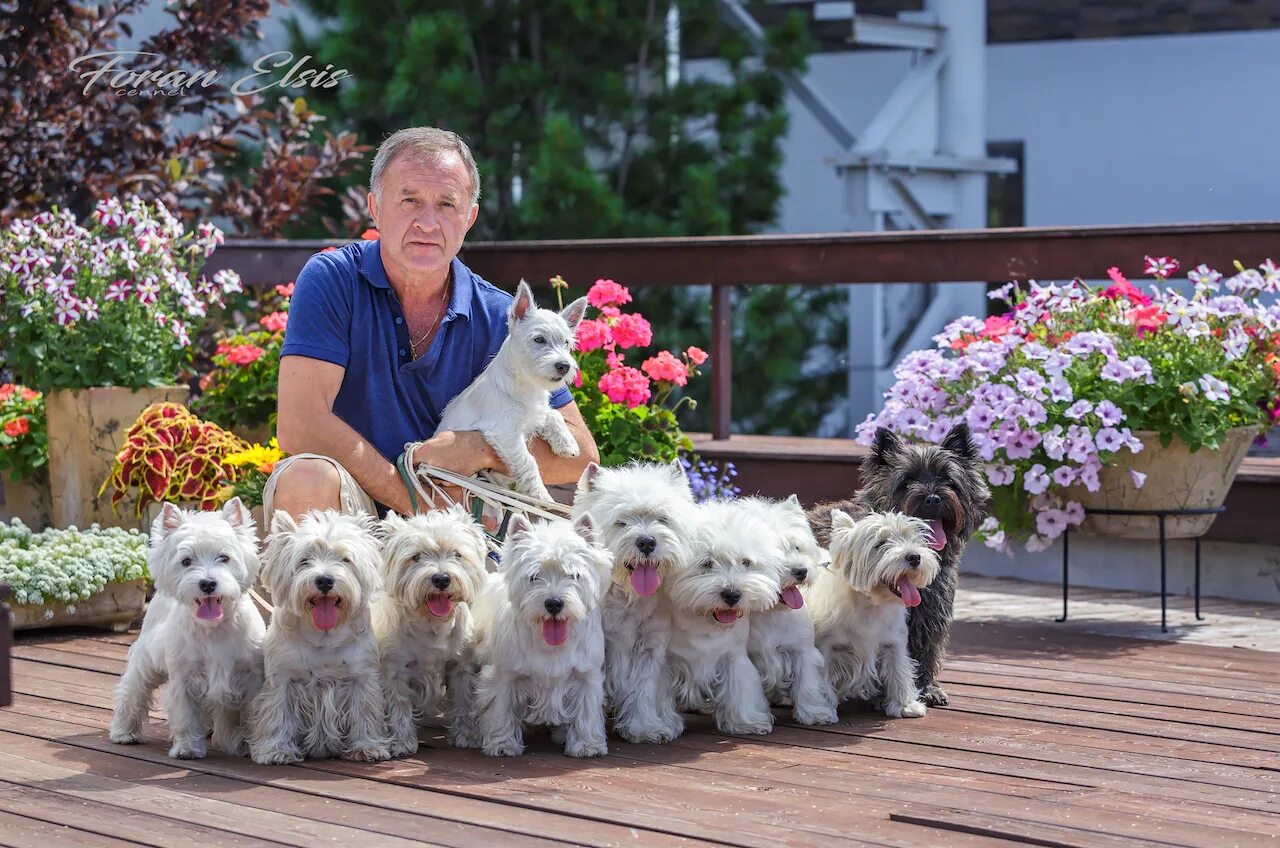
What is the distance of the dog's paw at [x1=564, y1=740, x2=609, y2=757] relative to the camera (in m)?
3.83

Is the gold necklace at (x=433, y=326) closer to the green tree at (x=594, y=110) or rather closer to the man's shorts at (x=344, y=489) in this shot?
the man's shorts at (x=344, y=489)

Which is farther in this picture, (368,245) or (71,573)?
(71,573)

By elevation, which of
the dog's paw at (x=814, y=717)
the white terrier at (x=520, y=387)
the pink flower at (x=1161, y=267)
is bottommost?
the dog's paw at (x=814, y=717)

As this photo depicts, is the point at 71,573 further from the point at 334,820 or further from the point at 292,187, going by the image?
the point at 292,187

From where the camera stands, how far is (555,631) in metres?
3.71

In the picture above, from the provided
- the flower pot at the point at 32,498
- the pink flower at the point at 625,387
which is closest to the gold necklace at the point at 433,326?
the pink flower at the point at 625,387

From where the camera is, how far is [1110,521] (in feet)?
18.1

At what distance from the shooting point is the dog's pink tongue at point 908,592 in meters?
4.04


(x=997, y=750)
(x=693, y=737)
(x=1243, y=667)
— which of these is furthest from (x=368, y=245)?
(x=1243, y=667)

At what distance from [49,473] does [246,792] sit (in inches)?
128

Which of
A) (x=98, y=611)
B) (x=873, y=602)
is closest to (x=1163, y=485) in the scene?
(x=873, y=602)

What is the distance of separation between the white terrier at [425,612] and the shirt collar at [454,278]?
0.78m

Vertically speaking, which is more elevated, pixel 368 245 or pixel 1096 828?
pixel 368 245

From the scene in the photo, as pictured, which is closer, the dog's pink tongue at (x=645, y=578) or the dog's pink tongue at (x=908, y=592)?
the dog's pink tongue at (x=645, y=578)
